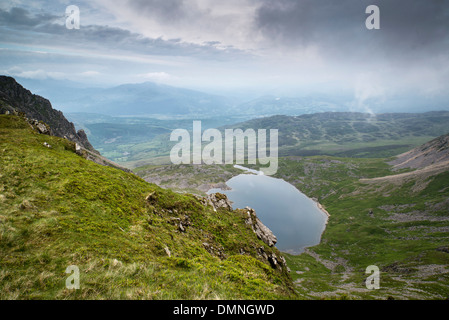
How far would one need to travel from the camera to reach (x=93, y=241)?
1709cm

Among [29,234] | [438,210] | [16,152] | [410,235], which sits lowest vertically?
[410,235]

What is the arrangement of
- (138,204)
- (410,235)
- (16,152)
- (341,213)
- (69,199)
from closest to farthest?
(69,199), (16,152), (138,204), (410,235), (341,213)

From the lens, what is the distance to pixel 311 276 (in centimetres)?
10469

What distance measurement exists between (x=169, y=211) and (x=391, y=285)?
8943 cm

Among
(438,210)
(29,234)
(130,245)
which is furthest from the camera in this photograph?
(438,210)

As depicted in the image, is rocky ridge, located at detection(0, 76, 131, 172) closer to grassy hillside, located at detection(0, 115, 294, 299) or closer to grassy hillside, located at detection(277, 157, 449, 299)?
grassy hillside, located at detection(0, 115, 294, 299)

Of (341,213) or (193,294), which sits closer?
(193,294)

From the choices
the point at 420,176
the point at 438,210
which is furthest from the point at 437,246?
the point at 420,176

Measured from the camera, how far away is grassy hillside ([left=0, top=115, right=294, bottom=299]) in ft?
41.6

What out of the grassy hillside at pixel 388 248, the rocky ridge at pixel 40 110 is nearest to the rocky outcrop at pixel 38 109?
the rocky ridge at pixel 40 110

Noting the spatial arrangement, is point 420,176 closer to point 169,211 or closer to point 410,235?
point 410,235

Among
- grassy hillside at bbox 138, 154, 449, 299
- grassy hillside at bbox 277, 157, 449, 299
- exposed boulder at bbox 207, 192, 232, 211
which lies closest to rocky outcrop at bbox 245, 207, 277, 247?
Answer: exposed boulder at bbox 207, 192, 232, 211

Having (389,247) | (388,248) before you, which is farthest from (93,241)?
(389,247)

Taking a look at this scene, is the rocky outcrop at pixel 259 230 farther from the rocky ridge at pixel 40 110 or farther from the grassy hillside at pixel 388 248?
the rocky ridge at pixel 40 110
